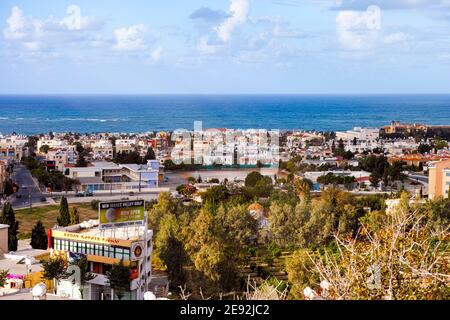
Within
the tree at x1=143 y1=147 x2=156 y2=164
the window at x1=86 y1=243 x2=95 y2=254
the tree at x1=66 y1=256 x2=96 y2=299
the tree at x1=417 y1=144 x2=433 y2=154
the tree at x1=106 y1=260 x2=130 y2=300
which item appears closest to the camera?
the tree at x1=106 y1=260 x2=130 y2=300

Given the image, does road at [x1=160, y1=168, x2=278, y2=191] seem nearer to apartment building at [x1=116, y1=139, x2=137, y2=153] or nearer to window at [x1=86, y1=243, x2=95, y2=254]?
apartment building at [x1=116, y1=139, x2=137, y2=153]

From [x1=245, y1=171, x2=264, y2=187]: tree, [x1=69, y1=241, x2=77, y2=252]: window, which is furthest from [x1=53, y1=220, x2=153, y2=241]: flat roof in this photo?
[x1=245, y1=171, x2=264, y2=187]: tree

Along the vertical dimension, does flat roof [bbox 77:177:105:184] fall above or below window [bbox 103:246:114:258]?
below

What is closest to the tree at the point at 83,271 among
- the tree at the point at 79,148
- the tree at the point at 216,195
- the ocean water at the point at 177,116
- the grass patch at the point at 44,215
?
the grass patch at the point at 44,215

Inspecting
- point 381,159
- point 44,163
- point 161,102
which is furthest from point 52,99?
point 381,159

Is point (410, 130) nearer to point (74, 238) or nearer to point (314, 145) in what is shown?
point (314, 145)

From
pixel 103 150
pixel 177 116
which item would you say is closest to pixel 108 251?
pixel 103 150
